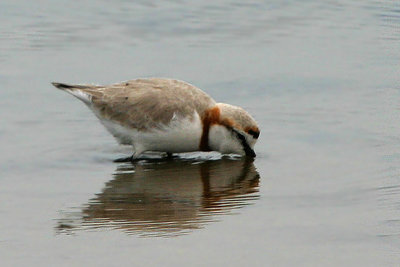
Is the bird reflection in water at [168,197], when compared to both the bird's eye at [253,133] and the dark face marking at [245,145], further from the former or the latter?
the bird's eye at [253,133]

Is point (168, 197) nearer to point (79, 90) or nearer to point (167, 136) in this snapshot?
point (167, 136)

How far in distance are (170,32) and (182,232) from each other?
6.84m

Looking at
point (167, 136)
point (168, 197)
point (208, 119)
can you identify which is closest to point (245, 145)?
point (208, 119)

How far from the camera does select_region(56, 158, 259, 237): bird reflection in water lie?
8125 mm

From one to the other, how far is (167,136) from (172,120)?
0.18 metres

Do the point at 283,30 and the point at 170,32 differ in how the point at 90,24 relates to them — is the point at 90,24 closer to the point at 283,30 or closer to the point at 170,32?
the point at 170,32

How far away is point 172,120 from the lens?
1015 centimetres

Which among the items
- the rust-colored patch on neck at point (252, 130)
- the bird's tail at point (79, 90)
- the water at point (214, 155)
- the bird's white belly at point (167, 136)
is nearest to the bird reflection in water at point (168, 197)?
the water at point (214, 155)

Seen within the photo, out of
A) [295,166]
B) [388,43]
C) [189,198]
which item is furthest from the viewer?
[388,43]

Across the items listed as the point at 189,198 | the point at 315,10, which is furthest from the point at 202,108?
the point at 315,10

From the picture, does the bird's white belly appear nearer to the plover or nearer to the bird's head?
the plover

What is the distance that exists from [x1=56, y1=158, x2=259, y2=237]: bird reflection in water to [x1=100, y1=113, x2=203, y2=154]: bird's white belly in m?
0.17

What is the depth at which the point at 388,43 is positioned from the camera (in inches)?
545

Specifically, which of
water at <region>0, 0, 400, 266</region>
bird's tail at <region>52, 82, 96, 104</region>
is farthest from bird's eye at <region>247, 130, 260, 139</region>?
bird's tail at <region>52, 82, 96, 104</region>
